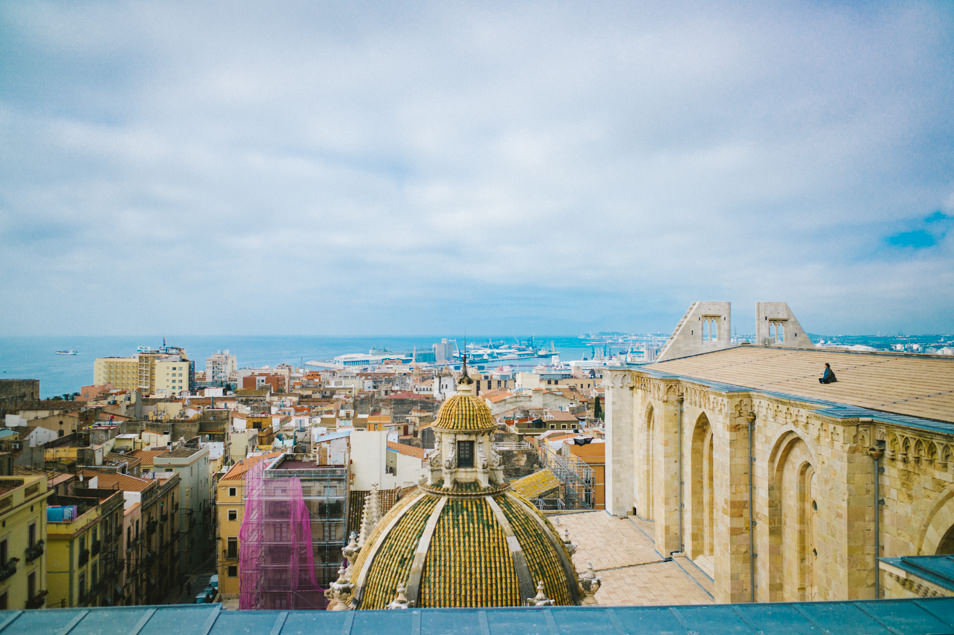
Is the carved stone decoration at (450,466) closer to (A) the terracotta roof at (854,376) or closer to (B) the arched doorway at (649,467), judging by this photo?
(A) the terracotta roof at (854,376)

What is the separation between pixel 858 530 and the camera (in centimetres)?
1007

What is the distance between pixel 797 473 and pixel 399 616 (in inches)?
430

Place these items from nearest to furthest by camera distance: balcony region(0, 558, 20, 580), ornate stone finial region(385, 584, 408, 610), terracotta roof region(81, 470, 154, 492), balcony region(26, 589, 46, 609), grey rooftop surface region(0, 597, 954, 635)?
grey rooftop surface region(0, 597, 954, 635) → ornate stone finial region(385, 584, 408, 610) → balcony region(0, 558, 20, 580) → balcony region(26, 589, 46, 609) → terracotta roof region(81, 470, 154, 492)

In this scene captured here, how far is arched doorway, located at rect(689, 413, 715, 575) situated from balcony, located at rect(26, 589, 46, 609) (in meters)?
20.5

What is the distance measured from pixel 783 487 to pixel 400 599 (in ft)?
29.6

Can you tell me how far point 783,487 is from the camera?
1343cm

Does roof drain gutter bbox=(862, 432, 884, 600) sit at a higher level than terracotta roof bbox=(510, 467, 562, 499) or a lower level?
higher

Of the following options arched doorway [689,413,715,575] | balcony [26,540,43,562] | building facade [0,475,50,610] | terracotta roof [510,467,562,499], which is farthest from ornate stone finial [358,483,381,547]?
terracotta roof [510,467,562,499]

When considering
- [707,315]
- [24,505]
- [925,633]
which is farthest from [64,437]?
[925,633]

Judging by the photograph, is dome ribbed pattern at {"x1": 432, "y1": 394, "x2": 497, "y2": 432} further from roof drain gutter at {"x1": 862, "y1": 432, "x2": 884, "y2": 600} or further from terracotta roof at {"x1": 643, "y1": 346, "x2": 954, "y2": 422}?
roof drain gutter at {"x1": 862, "y1": 432, "x2": 884, "y2": 600}

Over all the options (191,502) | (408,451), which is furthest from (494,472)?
(191,502)

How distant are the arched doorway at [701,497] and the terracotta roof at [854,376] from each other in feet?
6.77

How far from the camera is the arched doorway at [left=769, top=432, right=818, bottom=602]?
41.9 feet

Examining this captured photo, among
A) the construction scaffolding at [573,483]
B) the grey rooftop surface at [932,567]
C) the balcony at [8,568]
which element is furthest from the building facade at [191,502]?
the grey rooftop surface at [932,567]
